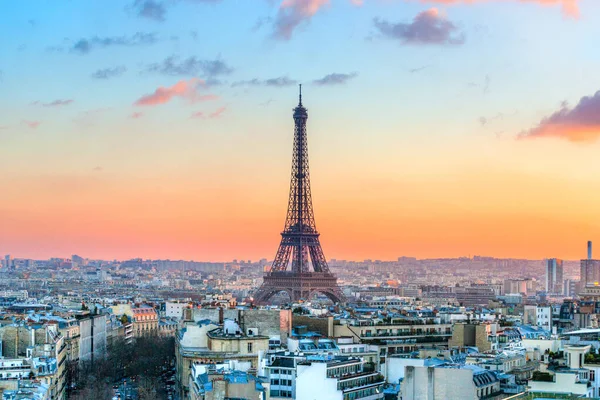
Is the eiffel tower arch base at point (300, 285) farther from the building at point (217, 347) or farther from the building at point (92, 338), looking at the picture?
the building at point (217, 347)

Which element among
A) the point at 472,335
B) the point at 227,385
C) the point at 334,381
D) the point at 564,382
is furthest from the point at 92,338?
the point at 564,382

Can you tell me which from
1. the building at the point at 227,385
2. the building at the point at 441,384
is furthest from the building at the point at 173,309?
the building at the point at 441,384

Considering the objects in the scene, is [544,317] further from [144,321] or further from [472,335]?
[144,321]

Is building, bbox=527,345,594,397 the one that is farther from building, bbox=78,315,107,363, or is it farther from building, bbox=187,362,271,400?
building, bbox=78,315,107,363

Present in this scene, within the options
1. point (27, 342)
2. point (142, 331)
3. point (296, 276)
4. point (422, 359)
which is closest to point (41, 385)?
point (27, 342)

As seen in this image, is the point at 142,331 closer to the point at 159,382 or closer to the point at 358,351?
the point at 159,382

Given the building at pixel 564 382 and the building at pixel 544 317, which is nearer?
the building at pixel 564 382
